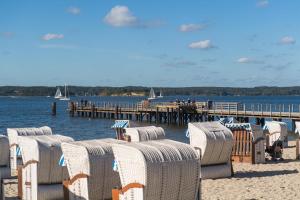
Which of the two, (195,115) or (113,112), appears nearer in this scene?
(195,115)

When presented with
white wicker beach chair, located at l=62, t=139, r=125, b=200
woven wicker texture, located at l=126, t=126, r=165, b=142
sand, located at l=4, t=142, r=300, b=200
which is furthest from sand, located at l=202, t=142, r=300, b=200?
white wicker beach chair, located at l=62, t=139, r=125, b=200

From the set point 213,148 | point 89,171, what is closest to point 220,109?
point 213,148

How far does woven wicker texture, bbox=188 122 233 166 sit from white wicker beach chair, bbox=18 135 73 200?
4405mm

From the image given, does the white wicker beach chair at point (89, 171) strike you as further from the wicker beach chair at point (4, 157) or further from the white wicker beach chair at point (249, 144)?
the white wicker beach chair at point (249, 144)

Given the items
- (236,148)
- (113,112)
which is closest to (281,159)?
(236,148)

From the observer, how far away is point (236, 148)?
696 inches

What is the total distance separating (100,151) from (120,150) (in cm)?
136

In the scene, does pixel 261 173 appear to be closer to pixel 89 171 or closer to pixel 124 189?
pixel 89 171

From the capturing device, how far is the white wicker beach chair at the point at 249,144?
56.4 feet

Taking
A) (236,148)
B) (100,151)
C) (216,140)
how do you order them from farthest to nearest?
(236,148), (216,140), (100,151)

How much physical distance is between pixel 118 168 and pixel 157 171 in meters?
0.78

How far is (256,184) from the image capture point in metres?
13.1

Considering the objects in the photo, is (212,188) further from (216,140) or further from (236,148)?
(236,148)

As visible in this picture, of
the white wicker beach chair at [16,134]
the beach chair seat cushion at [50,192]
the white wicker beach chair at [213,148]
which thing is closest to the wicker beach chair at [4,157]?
the white wicker beach chair at [16,134]
